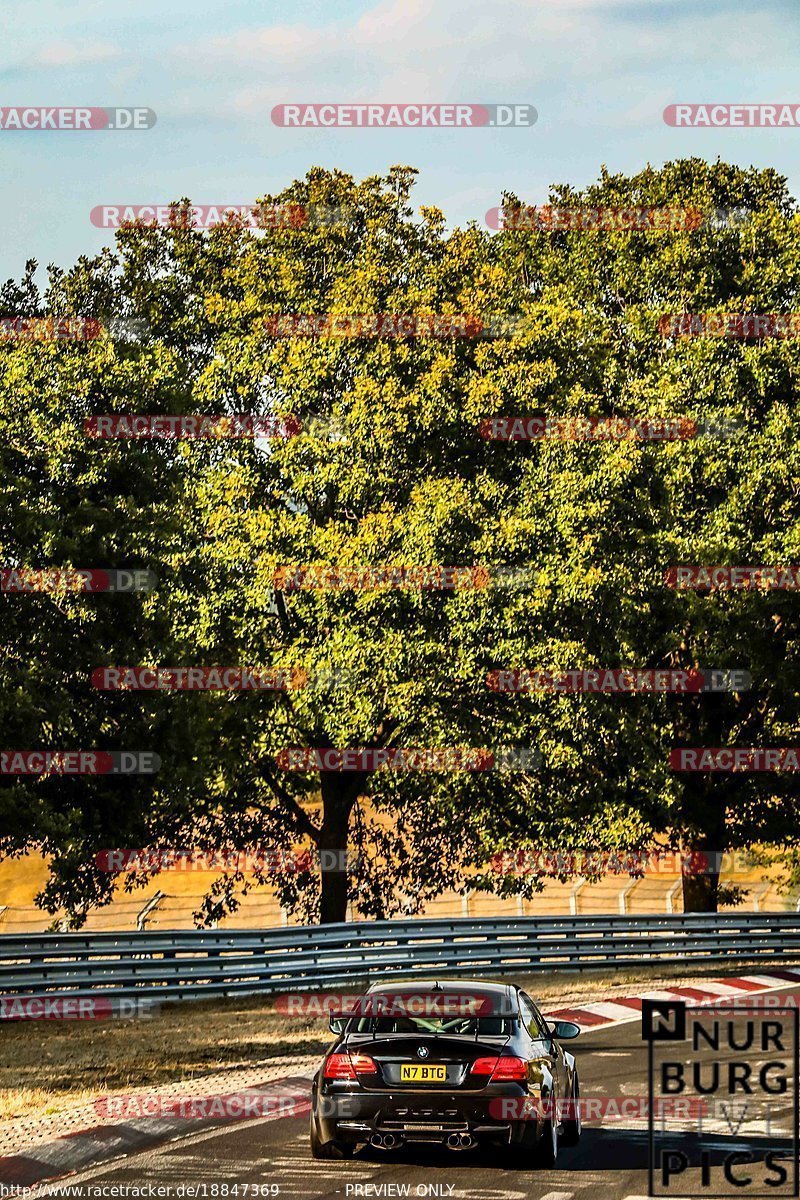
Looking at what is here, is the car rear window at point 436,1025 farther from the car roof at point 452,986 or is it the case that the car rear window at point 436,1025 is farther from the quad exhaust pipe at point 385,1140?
the quad exhaust pipe at point 385,1140

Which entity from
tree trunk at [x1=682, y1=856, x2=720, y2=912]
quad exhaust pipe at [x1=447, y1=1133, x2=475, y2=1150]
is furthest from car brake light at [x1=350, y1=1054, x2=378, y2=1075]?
tree trunk at [x1=682, y1=856, x2=720, y2=912]

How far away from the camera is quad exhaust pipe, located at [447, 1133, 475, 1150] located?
31.7ft

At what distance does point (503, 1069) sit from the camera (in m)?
9.77

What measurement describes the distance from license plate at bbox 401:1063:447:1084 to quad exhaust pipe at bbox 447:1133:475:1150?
13.3 inches

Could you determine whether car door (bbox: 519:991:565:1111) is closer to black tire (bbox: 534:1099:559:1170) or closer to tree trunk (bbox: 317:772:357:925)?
black tire (bbox: 534:1099:559:1170)

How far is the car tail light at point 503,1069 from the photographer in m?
9.73

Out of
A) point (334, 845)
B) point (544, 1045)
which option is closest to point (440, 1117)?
point (544, 1045)

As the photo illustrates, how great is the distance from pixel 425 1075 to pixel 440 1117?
261 mm

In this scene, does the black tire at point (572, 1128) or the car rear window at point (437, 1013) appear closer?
the car rear window at point (437, 1013)

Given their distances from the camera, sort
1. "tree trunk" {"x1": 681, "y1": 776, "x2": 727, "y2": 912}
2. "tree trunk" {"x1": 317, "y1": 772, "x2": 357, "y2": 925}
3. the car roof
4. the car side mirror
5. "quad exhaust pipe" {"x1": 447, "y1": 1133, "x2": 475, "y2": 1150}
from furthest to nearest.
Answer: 1. "tree trunk" {"x1": 317, "y1": 772, "x2": 357, "y2": 925}
2. "tree trunk" {"x1": 681, "y1": 776, "x2": 727, "y2": 912}
3. the car side mirror
4. the car roof
5. "quad exhaust pipe" {"x1": 447, "y1": 1133, "x2": 475, "y2": 1150}

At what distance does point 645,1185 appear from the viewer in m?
9.47

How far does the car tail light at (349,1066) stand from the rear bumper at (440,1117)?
142mm

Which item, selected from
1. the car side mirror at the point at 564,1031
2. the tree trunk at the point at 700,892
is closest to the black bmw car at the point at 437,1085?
the car side mirror at the point at 564,1031

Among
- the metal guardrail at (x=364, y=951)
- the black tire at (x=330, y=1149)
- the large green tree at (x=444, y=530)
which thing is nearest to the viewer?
the black tire at (x=330, y=1149)
